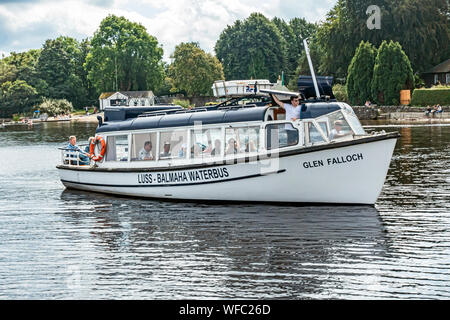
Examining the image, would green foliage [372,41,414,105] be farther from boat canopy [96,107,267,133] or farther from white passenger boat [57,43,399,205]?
boat canopy [96,107,267,133]

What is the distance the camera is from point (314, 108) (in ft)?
62.7

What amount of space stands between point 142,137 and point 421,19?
260 ft

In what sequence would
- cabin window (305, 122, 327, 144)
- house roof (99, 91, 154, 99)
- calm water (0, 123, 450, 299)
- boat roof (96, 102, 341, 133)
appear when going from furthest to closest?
house roof (99, 91, 154, 99) → boat roof (96, 102, 341, 133) → cabin window (305, 122, 327, 144) → calm water (0, 123, 450, 299)

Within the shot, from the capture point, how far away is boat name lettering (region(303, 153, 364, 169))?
59.1ft

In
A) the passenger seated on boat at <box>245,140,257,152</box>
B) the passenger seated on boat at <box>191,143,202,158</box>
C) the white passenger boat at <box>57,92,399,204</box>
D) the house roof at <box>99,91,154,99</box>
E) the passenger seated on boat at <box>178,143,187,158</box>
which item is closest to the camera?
the white passenger boat at <box>57,92,399,204</box>

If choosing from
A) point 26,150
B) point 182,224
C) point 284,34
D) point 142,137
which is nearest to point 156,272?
point 182,224

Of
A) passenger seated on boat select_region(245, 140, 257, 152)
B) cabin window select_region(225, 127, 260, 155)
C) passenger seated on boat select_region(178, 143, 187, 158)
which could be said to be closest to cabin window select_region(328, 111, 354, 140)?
cabin window select_region(225, 127, 260, 155)

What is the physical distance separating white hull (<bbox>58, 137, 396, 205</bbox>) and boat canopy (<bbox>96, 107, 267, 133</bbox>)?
155cm

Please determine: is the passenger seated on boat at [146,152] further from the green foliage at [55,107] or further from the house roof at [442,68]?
the green foliage at [55,107]

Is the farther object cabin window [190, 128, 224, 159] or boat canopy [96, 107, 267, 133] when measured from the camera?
cabin window [190, 128, 224, 159]

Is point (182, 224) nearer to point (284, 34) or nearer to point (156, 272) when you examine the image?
point (156, 272)

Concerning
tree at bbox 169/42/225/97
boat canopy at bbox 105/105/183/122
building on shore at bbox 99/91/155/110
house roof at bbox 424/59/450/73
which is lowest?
boat canopy at bbox 105/105/183/122
